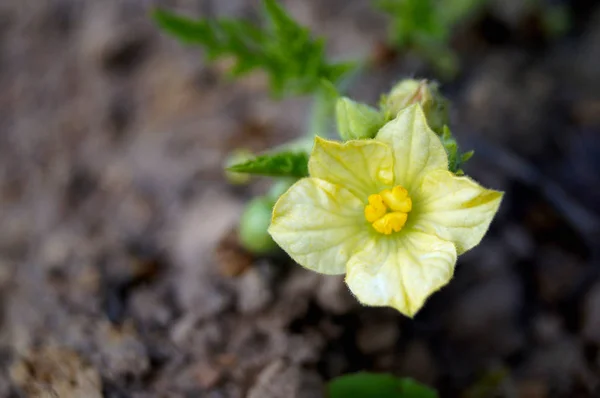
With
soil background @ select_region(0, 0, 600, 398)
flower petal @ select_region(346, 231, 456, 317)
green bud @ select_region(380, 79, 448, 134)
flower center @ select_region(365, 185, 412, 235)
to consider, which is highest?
green bud @ select_region(380, 79, 448, 134)

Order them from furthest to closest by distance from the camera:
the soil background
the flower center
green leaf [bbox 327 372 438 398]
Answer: the soil background, green leaf [bbox 327 372 438 398], the flower center

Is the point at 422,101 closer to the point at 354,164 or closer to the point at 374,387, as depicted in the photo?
the point at 354,164

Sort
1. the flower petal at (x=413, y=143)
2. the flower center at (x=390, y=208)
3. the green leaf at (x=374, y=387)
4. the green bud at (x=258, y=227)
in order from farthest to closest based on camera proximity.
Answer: the green bud at (x=258, y=227)
the green leaf at (x=374, y=387)
the flower center at (x=390, y=208)
the flower petal at (x=413, y=143)

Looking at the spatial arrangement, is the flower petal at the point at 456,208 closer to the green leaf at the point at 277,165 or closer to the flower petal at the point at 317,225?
the flower petal at the point at 317,225

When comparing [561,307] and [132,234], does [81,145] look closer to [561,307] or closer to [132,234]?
[132,234]

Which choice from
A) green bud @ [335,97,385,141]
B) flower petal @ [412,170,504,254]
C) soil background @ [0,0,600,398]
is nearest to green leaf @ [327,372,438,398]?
soil background @ [0,0,600,398]

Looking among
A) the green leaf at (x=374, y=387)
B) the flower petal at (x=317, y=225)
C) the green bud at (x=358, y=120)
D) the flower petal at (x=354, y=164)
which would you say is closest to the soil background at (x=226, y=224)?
the green leaf at (x=374, y=387)

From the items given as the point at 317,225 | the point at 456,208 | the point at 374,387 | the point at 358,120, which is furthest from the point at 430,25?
the point at 374,387

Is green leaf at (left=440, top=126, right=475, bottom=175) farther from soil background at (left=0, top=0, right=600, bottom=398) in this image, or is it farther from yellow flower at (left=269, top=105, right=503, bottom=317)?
soil background at (left=0, top=0, right=600, bottom=398)
